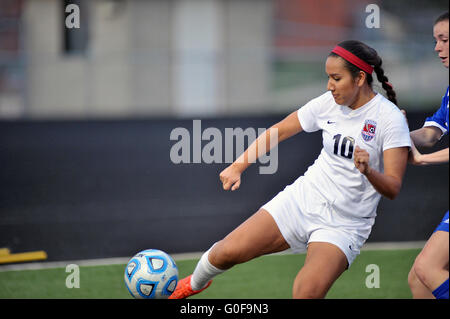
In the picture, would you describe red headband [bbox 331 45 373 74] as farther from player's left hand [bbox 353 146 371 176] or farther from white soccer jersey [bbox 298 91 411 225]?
player's left hand [bbox 353 146 371 176]

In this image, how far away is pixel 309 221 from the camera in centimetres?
480

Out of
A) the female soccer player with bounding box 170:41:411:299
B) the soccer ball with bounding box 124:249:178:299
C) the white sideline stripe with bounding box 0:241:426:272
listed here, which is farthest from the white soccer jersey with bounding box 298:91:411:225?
the white sideline stripe with bounding box 0:241:426:272

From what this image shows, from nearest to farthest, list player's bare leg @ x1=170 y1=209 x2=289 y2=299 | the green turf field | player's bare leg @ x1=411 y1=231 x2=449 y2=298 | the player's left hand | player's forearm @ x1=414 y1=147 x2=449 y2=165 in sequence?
1. the player's left hand
2. player's bare leg @ x1=411 y1=231 x2=449 y2=298
3. player's forearm @ x1=414 y1=147 x2=449 y2=165
4. player's bare leg @ x1=170 y1=209 x2=289 y2=299
5. the green turf field

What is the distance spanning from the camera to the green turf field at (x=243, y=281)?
20.6 ft

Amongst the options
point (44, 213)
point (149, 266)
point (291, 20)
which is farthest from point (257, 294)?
point (291, 20)

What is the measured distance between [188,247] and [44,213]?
260 cm

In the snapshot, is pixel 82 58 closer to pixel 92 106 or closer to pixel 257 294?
pixel 92 106

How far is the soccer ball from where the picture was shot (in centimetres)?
542

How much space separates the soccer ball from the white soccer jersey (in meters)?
1.30

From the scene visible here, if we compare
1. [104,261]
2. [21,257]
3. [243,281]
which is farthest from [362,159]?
[21,257]

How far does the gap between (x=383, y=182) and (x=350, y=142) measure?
526mm

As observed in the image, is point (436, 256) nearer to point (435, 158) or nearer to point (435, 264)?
point (435, 264)

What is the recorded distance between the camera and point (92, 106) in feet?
54.6

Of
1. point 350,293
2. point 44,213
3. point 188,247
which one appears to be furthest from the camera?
point 44,213
